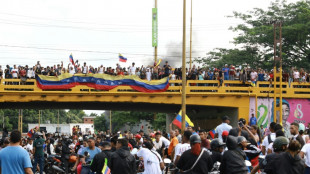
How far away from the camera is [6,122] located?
→ 107 meters

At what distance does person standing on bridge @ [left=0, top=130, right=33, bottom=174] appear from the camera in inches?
364

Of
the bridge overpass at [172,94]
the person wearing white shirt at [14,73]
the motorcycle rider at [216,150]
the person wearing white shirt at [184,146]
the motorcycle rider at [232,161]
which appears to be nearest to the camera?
the motorcycle rider at [232,161]

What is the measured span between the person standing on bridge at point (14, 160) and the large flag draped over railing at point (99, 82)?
25944mm

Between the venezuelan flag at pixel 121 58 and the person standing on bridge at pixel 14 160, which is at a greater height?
the venezuelan flag at pixel 121 58

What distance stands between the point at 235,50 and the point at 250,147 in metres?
40.9

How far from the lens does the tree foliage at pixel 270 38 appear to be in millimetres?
48469

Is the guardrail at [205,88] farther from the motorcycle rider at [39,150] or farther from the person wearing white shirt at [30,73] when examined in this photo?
the motorcycle rider at [39,150]

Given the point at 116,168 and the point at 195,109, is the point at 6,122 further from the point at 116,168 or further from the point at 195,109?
the point at 116,168

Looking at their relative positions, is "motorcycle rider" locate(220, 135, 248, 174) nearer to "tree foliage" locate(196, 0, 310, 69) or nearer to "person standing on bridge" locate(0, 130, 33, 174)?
"person standing on bridge" locate(0, 130, 33, 174)

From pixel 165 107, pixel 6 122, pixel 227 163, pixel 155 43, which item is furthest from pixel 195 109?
pixel 6 122

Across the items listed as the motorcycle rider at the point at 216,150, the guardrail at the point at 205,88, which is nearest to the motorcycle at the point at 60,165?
the motorcycle rider at the point at 216,150

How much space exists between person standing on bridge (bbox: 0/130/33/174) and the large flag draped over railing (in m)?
25.9

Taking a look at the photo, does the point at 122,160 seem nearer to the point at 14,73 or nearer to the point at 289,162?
the point at 289,162

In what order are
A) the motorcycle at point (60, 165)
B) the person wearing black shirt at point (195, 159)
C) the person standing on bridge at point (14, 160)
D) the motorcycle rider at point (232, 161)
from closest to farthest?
the person standing on bridge at point (14, 160) < the motorcycle rider at point (232, 161) < the person wearing black shirt at point (195, 159) < the motorcycle at point (60, 165)
